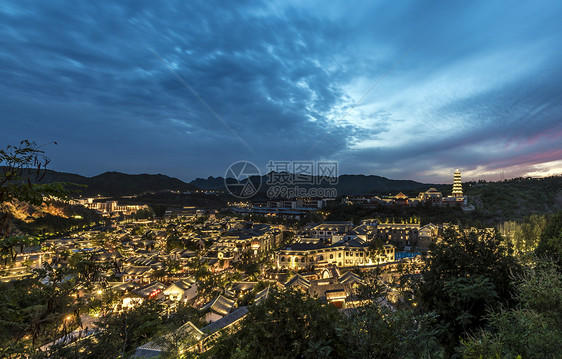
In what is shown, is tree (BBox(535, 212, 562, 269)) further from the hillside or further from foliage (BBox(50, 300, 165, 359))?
the hillside

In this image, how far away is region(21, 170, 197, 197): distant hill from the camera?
89156 mm

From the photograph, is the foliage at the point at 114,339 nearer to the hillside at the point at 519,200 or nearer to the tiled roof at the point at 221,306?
the tiled roof at the point at 221,306

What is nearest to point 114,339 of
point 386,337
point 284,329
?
point 284,329

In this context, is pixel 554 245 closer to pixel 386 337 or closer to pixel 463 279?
pixel 463 279

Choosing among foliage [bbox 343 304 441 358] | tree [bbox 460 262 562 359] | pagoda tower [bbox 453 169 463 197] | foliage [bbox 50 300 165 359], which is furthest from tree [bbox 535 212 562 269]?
pagoda tower [bbox 453 169 463 197]

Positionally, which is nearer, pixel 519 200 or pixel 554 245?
pixel 554 245

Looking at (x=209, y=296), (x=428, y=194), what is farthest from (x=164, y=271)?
(x=428, y=194)

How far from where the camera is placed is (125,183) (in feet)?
343

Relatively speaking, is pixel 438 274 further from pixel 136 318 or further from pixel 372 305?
pixel 136 318

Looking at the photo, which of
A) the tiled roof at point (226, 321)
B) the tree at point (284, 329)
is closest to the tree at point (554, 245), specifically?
the tree at point (284, 329)

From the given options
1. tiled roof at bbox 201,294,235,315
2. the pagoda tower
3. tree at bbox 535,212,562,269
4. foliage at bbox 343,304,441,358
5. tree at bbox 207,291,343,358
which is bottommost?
tiled roof at bbox 201,294,235,315

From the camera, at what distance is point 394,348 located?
4.05m

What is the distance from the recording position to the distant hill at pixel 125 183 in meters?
89.2

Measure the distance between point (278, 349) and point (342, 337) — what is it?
69.7 inches
